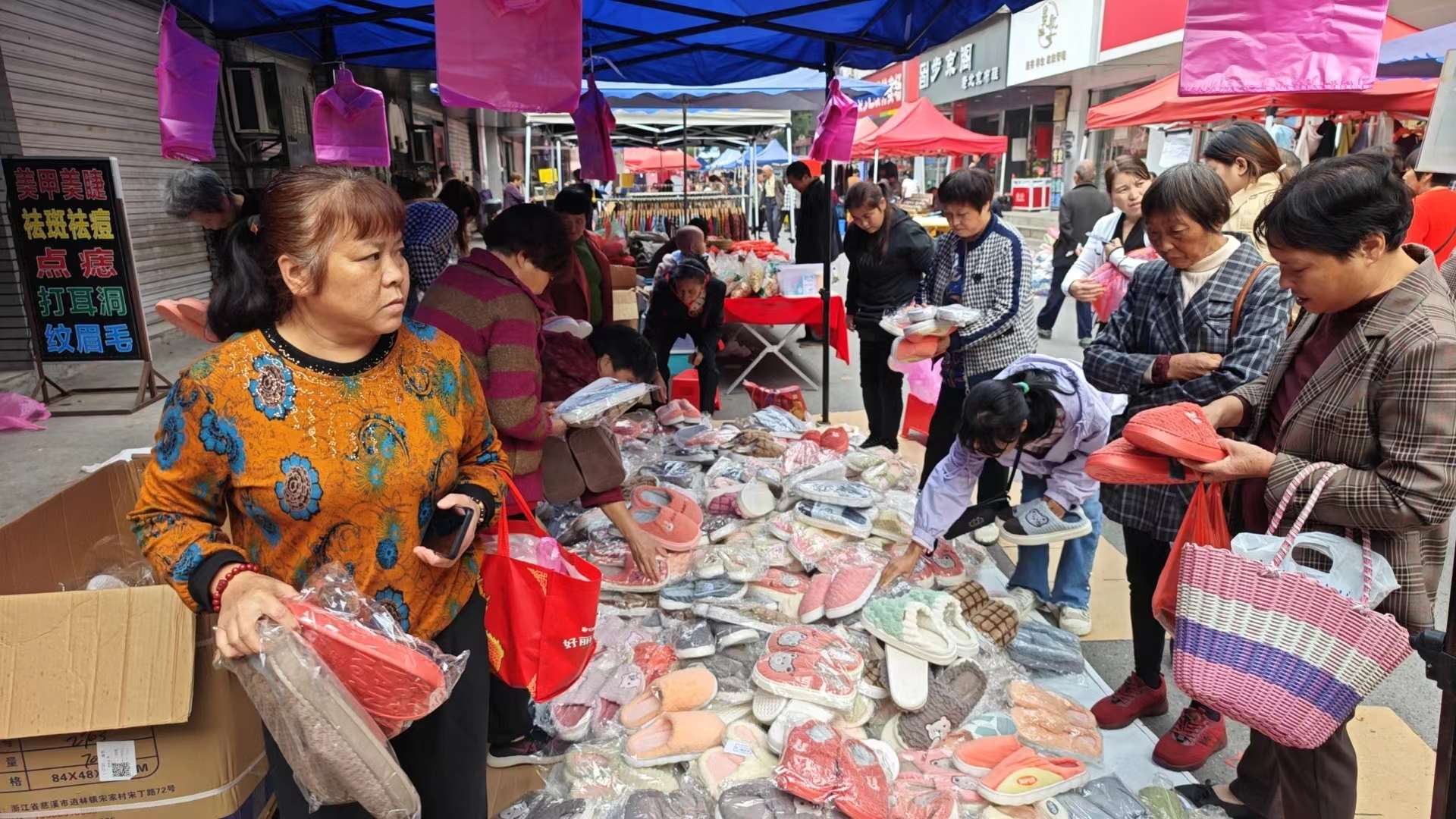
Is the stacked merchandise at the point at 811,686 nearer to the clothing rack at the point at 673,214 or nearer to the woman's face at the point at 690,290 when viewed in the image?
the woman's face at the point at 690,290

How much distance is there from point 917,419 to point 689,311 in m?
1.72

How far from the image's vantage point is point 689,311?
5.50 m

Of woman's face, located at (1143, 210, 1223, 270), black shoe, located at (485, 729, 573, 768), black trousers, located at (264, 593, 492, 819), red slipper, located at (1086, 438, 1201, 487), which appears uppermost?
woman's face, located at (1143, 210, 1223, 270)

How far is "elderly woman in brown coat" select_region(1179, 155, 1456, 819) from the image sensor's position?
146cm

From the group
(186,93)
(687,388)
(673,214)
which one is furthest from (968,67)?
(186,93)

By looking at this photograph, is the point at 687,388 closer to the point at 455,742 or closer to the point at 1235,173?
the point at 1235,173

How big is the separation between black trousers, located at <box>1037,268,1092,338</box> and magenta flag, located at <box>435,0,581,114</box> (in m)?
6.62

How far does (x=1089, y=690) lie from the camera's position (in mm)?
2740

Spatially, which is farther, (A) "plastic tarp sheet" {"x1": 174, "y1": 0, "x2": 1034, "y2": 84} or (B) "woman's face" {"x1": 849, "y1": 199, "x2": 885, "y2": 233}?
(B) "woman's face" {"x1": 849, "y1": 199, "x2": 885, "y2": 233}

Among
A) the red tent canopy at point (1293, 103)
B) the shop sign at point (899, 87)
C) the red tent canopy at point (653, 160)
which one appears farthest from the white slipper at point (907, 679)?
the shop sign at point (899, 87)

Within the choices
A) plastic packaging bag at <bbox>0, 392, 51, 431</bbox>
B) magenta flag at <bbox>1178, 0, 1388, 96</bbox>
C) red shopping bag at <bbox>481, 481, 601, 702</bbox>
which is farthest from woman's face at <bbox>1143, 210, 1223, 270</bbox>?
plastic packaging bag at <bbox>0, 392, 51, 431</bbox>

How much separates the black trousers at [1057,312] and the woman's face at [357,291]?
7.94 m

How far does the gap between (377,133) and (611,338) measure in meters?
3.15

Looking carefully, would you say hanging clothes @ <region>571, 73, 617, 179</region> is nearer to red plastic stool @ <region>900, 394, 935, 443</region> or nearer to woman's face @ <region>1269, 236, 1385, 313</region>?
red plastic stool @ <region>900, 394, 935, 443</region>
